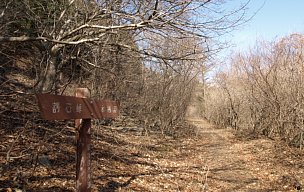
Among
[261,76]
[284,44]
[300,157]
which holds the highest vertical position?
[284,44]

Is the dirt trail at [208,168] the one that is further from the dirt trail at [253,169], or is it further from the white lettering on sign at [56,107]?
the white lettering on sign at [56,107]

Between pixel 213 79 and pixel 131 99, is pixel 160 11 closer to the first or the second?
pixel 131 99

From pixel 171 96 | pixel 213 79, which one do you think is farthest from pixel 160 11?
pixel 213 79

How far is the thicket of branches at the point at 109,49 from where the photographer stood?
638cm

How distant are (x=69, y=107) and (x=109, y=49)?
544 centimetres

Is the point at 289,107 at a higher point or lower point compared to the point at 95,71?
lower

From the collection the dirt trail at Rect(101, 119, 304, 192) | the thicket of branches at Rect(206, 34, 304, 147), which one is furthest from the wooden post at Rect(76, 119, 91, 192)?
the thicket of branches at Rect(206, 34, 304, 147)

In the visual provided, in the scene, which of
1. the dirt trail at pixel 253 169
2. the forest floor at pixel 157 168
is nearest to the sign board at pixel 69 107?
the forest floor at pixel 157 168

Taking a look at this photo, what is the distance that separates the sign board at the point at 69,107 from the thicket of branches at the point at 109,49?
107 centimetres

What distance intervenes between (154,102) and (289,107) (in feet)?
17.9

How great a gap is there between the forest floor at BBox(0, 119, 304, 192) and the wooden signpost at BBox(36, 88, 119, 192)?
133cm

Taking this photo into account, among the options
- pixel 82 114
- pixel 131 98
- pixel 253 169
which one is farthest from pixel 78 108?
pixel 131 98

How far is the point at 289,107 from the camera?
12.6 m

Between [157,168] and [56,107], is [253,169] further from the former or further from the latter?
[56,107]
